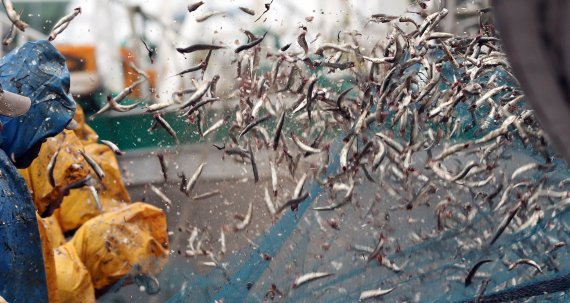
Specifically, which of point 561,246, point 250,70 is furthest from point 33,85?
point 561,246

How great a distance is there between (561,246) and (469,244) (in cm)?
36

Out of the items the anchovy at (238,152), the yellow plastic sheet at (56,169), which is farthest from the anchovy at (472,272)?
the yellow plastic sheet at (56,169)

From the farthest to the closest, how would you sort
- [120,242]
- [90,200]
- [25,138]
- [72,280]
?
[90,200] → [120,242] → [72,280] → [25,138]

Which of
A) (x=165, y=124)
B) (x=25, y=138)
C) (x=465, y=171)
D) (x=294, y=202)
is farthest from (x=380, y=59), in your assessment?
(x=25, y=138)

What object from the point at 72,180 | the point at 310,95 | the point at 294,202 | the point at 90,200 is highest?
the point at 310,95

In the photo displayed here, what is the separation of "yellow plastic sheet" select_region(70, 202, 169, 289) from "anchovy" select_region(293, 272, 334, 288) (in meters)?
1.39

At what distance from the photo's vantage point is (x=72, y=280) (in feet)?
13.3

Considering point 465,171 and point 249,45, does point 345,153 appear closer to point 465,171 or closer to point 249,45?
point 465,171

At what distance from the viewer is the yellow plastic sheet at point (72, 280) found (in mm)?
3998

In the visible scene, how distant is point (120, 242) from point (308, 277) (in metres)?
1.62

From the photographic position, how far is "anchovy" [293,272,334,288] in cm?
324

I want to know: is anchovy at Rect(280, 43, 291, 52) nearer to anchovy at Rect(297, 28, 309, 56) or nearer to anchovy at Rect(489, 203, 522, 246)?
anchovy at Rect(297, 28, 309, 56)

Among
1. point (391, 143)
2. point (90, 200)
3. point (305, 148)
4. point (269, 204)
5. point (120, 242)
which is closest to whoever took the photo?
point (391, 143)

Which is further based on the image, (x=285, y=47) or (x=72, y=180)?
(x=72, y=180)
